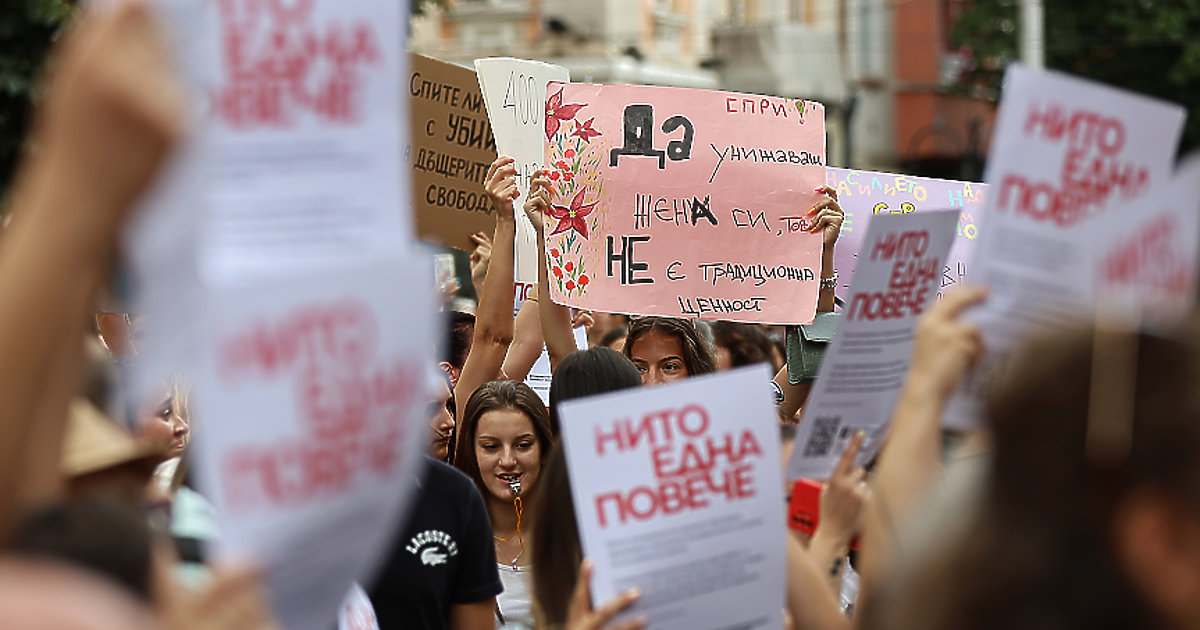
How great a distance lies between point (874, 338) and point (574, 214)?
9.28 ft

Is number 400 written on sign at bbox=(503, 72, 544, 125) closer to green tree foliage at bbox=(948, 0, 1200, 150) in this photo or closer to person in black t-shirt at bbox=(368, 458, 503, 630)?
person in black t-shirt at bbox=(368, 458, 503, 630)

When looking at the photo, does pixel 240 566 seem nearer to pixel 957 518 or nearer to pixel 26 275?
pixel 26 275

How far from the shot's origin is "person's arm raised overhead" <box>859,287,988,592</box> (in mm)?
→ 2023

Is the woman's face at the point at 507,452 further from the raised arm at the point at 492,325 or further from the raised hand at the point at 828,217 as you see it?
the raised hand at the point at 828,217

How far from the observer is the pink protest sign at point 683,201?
5016 millimetres

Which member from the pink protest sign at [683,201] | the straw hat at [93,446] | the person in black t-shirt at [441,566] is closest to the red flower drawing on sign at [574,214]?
the pink protest sign at [683,201]

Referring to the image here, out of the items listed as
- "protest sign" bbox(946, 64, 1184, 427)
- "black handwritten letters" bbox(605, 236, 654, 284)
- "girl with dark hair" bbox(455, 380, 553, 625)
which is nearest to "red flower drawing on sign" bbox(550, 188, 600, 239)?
"black handwritten letters" bbox(605, 236, 654, 284)

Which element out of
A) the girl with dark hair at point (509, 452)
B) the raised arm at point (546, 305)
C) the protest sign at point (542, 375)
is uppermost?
the raised arm at point (546, 305)

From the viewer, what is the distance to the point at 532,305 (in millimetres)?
5469

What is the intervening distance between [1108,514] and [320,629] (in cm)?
92

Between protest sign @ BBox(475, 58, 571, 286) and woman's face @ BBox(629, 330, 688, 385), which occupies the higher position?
protest sign @ BBox(475, 58, 571, 286)

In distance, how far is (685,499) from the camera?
7.59 ft

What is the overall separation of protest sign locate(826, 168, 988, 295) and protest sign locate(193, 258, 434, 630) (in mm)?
3538

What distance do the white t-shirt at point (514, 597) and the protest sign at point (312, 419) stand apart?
1959 mm
